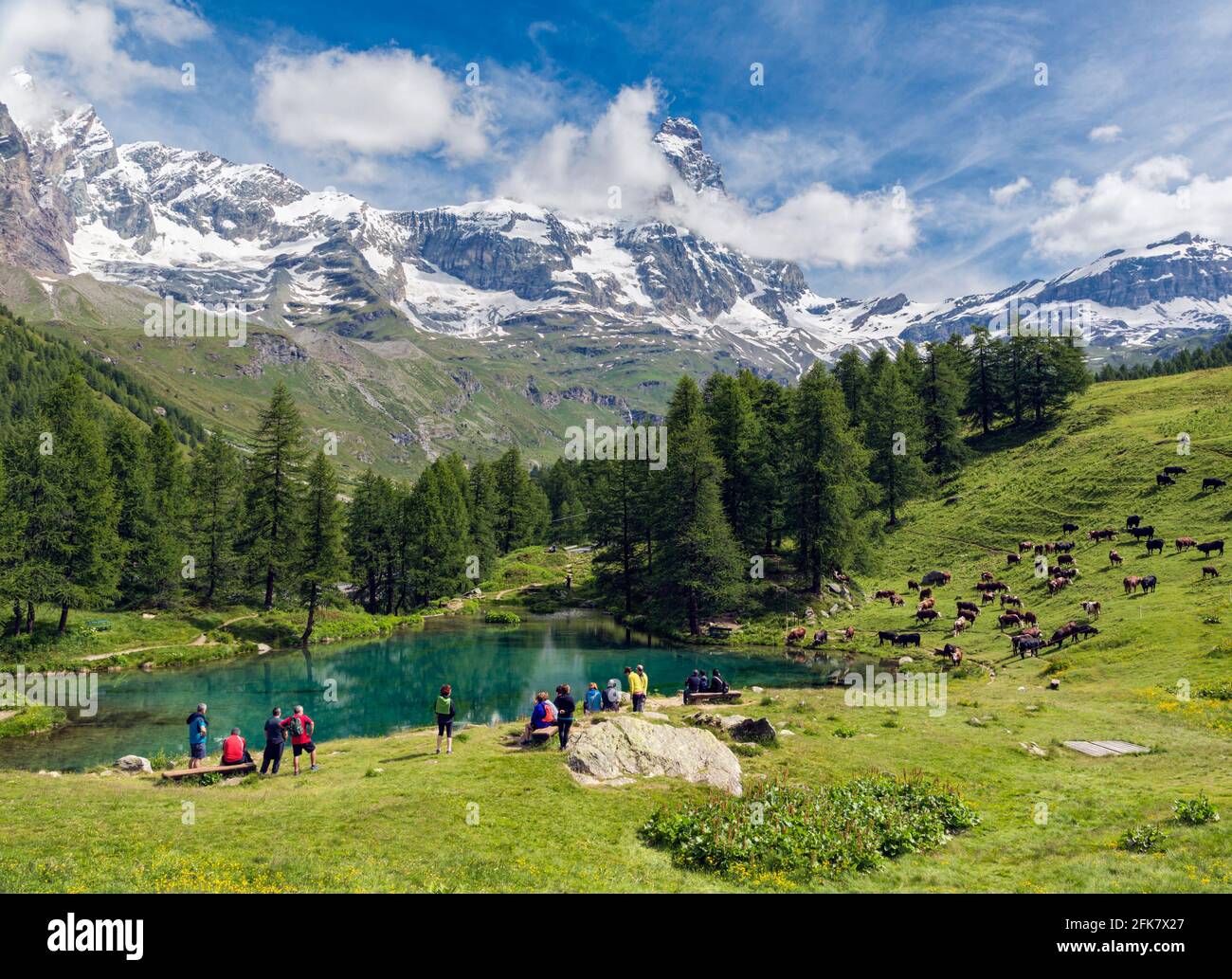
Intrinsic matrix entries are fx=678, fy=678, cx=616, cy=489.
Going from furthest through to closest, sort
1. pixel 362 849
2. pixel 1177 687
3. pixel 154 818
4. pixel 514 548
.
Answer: pixel 514 548
pixel 1177 687
pixel 154 818
pixel 362 849

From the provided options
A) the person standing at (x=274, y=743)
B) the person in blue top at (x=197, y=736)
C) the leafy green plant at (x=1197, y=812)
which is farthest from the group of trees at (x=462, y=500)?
the leafy green plant at (x=1197, y=812)

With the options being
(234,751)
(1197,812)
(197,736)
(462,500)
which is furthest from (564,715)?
(462,500)

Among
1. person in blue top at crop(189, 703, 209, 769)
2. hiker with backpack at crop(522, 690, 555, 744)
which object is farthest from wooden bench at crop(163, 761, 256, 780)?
hiker with backpack at crop(522, 690, 555, 744)

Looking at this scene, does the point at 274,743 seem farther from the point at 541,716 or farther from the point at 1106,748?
the point at 1106,748

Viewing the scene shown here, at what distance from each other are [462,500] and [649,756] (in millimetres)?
80174

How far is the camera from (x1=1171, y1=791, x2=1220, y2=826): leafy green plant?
15250 mm

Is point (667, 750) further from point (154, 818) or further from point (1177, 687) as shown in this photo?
point (1177, 687)

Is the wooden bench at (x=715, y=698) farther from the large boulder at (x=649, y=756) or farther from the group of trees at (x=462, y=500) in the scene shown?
the group of trees at (x=462, y=500)

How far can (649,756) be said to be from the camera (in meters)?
22.2

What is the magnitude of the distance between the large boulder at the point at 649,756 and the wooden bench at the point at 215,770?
11.7m

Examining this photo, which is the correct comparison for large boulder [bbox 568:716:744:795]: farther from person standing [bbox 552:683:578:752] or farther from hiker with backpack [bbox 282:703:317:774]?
hiker with backpack [bbox 282:703:317:774]
